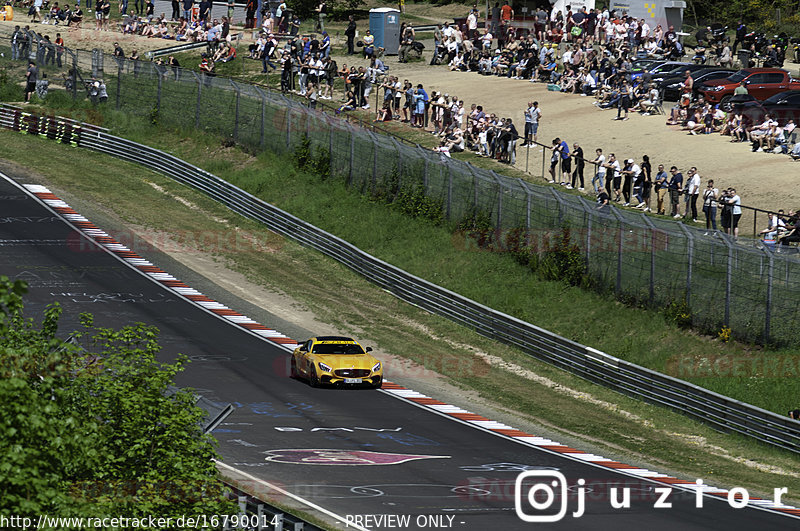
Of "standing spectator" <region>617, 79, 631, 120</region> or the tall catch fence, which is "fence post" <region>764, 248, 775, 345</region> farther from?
"standing spectator" <region>617, 79, 631, 120</region>

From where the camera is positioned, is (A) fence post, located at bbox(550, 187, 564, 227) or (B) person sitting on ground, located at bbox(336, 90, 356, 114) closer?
(A) fence post, located at bbox(550, 187, 564, 227)

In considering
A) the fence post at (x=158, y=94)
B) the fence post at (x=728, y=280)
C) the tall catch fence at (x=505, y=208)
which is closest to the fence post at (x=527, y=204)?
the tall catch fence at (x=505, y=208)

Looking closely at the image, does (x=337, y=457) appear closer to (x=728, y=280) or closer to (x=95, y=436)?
(x=95, y=436)

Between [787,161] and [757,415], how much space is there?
1594 centimetres

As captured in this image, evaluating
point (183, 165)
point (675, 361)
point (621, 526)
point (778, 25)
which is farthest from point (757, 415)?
point (778, 25)

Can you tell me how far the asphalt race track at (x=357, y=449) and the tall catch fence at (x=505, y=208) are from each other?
321 inches

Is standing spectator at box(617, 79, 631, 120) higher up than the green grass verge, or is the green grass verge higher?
standing spectator at box(617, 79, 631, 120)

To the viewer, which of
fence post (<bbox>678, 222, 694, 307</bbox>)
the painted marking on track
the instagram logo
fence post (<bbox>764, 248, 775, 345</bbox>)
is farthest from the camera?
fence post (<bbox>678, 222, 694, 307</bbox>)

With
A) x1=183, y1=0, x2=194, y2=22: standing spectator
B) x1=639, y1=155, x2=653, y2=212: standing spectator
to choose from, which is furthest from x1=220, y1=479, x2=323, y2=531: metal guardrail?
x1=183, y1=0, x2=194, y2=22: standing spectator

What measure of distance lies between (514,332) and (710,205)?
23.9ft

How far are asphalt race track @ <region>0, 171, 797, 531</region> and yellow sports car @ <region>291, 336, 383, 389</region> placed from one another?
303 mm

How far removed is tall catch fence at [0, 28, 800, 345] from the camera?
28.8 m

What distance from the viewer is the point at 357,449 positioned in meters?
22.2

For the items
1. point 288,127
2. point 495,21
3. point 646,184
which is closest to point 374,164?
point 288,127
